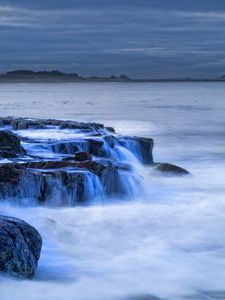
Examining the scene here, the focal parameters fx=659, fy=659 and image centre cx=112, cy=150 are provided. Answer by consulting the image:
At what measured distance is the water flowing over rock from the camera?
43.7 feet

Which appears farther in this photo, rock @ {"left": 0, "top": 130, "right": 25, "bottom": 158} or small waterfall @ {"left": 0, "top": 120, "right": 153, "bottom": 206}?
rock @ {"left": 0, "top": 130, "right": 25, "bottom": 158}

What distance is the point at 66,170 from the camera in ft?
46.0

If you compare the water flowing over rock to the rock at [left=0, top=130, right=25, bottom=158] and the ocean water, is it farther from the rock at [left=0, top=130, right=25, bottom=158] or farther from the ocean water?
the ocean water

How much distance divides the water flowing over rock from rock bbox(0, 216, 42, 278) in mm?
4098

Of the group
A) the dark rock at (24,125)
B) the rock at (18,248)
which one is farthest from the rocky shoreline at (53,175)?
the dark rock at (24,125)

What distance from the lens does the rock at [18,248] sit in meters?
8.56

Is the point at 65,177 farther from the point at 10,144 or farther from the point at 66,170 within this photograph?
the point at 10,144

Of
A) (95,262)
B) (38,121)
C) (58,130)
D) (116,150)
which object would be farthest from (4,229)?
(38,121)

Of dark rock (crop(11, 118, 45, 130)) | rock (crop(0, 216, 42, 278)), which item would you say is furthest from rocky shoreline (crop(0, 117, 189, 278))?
dark rock (crop(11, 118, 45, 130))

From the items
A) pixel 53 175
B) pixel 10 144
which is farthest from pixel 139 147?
pixel 53 175

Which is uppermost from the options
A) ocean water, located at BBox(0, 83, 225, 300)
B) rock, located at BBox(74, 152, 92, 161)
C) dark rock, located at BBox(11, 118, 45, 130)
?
rock, located at BBox(74, 152, 92, 161)

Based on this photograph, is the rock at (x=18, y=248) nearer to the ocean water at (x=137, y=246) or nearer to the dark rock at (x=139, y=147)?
the ocean water at (x=137, y=246)

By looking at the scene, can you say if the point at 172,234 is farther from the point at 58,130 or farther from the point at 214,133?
the point at 214,133

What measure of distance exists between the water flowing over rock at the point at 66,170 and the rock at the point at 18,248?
4098 millimetres
